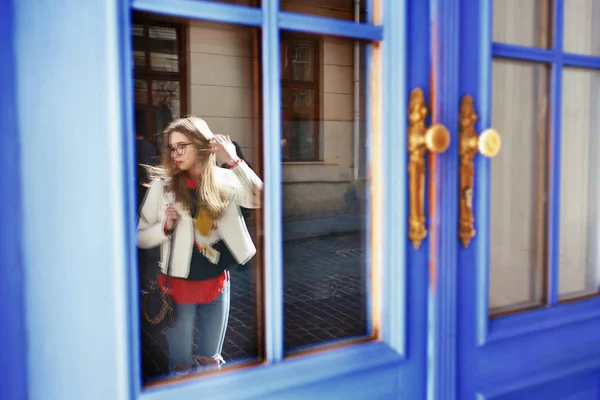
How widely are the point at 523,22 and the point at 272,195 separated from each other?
2.67 ft

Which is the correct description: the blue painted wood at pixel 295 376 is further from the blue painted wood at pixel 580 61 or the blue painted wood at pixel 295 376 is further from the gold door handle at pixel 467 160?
the blue painted wood at pixel 580 61

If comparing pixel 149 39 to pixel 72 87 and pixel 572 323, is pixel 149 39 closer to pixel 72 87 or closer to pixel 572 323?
pixel 72 87

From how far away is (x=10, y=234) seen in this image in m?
0.72

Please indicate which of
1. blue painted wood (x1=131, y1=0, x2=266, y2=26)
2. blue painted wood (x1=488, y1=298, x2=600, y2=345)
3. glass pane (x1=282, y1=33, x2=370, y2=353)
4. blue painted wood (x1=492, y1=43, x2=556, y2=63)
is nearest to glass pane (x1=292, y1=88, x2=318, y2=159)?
glass pane (x1=282, y1=33, x2=370, y2=353)

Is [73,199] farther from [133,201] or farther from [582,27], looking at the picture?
[582,27]

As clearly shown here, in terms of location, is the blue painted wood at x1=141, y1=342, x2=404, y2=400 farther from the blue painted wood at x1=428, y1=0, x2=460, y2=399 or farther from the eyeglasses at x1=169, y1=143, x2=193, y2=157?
the eyeglasses at x1=169, y1=143, x2=193, y2=157

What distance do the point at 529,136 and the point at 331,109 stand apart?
20.4 inches

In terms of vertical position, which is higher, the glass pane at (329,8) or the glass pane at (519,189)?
the glass pane at (329,8)

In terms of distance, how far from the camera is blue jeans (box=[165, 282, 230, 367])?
99 cm

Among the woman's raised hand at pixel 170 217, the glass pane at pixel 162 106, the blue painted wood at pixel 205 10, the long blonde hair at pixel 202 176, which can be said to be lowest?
the woman's raised hand at pixel 170 217

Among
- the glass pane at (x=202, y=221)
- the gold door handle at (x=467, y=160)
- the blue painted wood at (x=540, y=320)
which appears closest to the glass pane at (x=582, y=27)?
the gold door handle at (x=467, y=160)

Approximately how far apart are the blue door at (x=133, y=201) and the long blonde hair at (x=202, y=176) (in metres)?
0.06

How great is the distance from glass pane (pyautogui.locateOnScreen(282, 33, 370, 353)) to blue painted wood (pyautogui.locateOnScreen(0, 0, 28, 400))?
46cm

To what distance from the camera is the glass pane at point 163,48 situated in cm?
90
